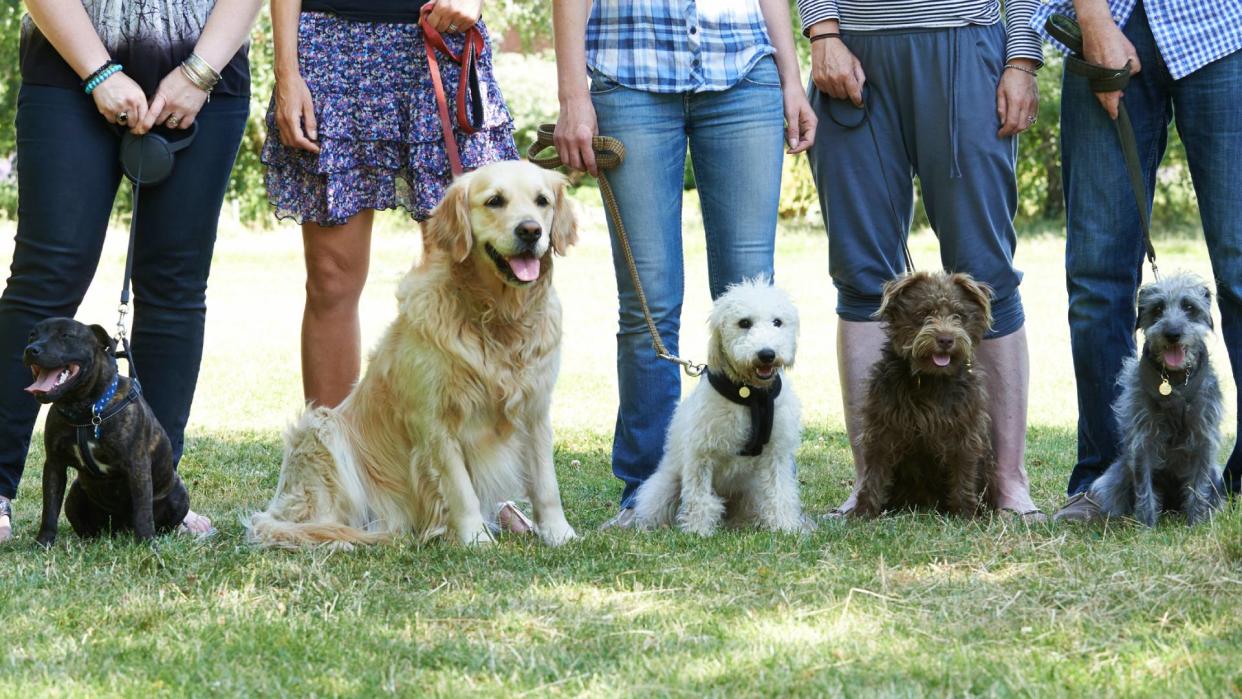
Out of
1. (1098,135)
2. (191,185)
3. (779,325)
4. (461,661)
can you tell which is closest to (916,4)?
(1098,135)

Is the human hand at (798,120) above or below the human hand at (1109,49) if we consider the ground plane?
below

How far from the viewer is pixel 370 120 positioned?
193 inches

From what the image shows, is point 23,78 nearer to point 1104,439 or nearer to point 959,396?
point 959,396

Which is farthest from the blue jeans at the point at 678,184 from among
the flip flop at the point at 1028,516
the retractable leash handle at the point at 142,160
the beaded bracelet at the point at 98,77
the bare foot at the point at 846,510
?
the beaded bracelet at the point at 98,77

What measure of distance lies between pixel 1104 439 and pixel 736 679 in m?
2.56

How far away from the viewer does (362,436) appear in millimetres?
4672

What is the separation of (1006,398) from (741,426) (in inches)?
41.5

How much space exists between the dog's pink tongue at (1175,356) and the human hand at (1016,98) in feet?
3.05

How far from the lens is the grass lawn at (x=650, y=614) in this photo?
9.72 ft

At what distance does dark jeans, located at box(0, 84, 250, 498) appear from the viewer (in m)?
4.33

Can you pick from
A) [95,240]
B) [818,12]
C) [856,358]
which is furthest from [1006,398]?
[95,240]

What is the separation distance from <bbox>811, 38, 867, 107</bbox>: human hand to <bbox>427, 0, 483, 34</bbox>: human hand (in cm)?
123

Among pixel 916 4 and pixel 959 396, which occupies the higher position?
pixel 916 4

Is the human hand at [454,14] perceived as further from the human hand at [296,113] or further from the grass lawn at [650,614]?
the grass lawn at [650,614]
